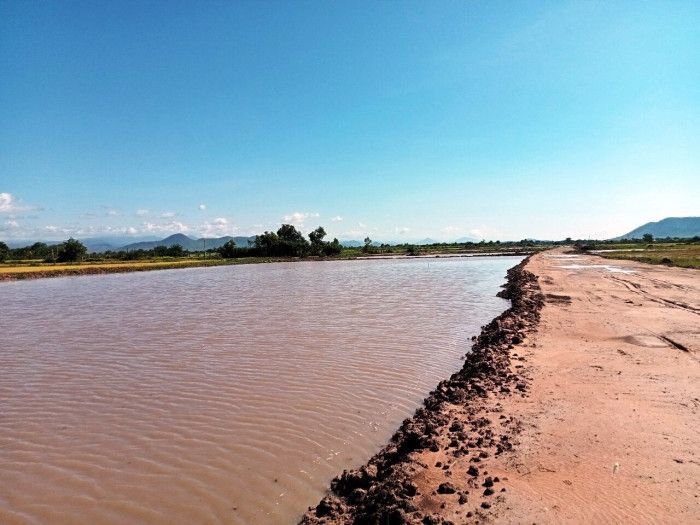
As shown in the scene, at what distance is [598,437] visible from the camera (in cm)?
598

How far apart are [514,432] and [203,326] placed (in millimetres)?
13197

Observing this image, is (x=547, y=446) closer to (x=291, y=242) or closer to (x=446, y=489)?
(x=446, y=489)

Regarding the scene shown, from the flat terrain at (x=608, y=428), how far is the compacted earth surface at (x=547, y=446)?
0.07 ft

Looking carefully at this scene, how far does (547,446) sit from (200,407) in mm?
6134

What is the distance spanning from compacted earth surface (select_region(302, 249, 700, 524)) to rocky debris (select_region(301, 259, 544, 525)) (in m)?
0.02

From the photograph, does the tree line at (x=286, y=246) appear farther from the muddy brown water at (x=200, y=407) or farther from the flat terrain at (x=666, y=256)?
the muddy brown water at (x=200, y=407)

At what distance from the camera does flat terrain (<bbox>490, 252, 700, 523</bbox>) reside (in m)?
4.36

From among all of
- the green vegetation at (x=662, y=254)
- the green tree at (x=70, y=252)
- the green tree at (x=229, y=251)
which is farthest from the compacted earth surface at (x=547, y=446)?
the green tree at (x=229, y=251)

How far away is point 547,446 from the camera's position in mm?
5730

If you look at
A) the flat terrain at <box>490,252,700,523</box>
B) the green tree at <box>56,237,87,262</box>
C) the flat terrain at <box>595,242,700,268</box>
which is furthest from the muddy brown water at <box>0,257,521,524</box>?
the green tree at <box>56,237,87,262</box>

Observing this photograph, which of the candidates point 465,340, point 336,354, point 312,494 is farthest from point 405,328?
point 312,494

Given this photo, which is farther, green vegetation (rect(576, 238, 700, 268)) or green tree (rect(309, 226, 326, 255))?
green tree (rect(309, 226, 326, 255))

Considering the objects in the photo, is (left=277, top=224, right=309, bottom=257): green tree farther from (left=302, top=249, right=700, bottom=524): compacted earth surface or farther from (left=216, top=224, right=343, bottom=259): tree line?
(left=302, top=249, right=700, bottom=524): compacted earth surface

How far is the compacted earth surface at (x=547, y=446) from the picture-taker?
171 inches
